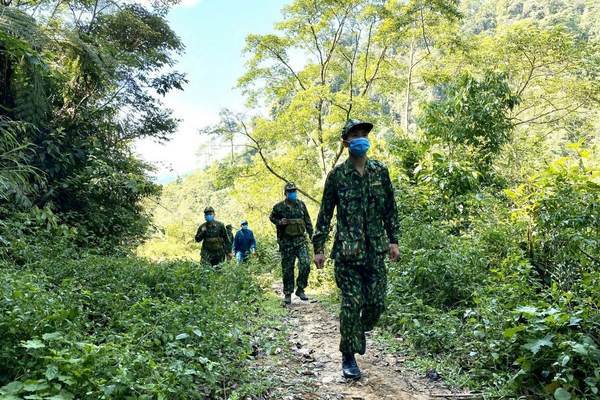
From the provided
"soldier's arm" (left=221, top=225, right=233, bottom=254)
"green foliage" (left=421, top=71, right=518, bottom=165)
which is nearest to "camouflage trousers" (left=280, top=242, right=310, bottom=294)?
"soldier's arm" (left=221, top=225, right=233, bottom=254)

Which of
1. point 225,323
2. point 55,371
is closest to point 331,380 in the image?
point 225,323

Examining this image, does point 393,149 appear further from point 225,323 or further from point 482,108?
point 225,323

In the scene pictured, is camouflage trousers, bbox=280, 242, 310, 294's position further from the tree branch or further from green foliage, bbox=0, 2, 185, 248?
the tree branch

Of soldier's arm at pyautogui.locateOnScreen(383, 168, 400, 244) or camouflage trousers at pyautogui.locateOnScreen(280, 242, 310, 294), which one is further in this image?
camouflage trousers at pyautogui.locateOnScreen(280, 242, 310, 294)

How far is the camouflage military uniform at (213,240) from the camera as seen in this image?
33.6 feet

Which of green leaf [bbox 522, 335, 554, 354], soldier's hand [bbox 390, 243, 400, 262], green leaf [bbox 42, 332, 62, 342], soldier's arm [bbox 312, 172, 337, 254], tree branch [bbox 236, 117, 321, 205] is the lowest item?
green leaf [bbox 42, 332, 62, 342]

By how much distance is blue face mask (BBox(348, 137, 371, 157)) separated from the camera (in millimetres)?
4289

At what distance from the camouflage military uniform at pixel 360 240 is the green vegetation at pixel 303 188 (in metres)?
0.92

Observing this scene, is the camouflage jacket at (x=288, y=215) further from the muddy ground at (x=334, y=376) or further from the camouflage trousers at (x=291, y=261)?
the muddy ground at (x=334, y=376)

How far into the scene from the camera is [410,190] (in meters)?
10.1

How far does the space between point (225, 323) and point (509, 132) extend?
8724 millimetres

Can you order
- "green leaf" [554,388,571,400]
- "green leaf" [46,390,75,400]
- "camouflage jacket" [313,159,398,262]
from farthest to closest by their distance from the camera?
"camouflage jacket" [313,159,398,262] < "green leaf" [554,388,571,400] < "green leaf" [46,390,75,400]

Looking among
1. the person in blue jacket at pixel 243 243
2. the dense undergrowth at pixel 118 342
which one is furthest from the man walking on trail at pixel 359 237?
the person in blue jacket at pixel 243 243

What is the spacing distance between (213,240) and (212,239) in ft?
0.11
